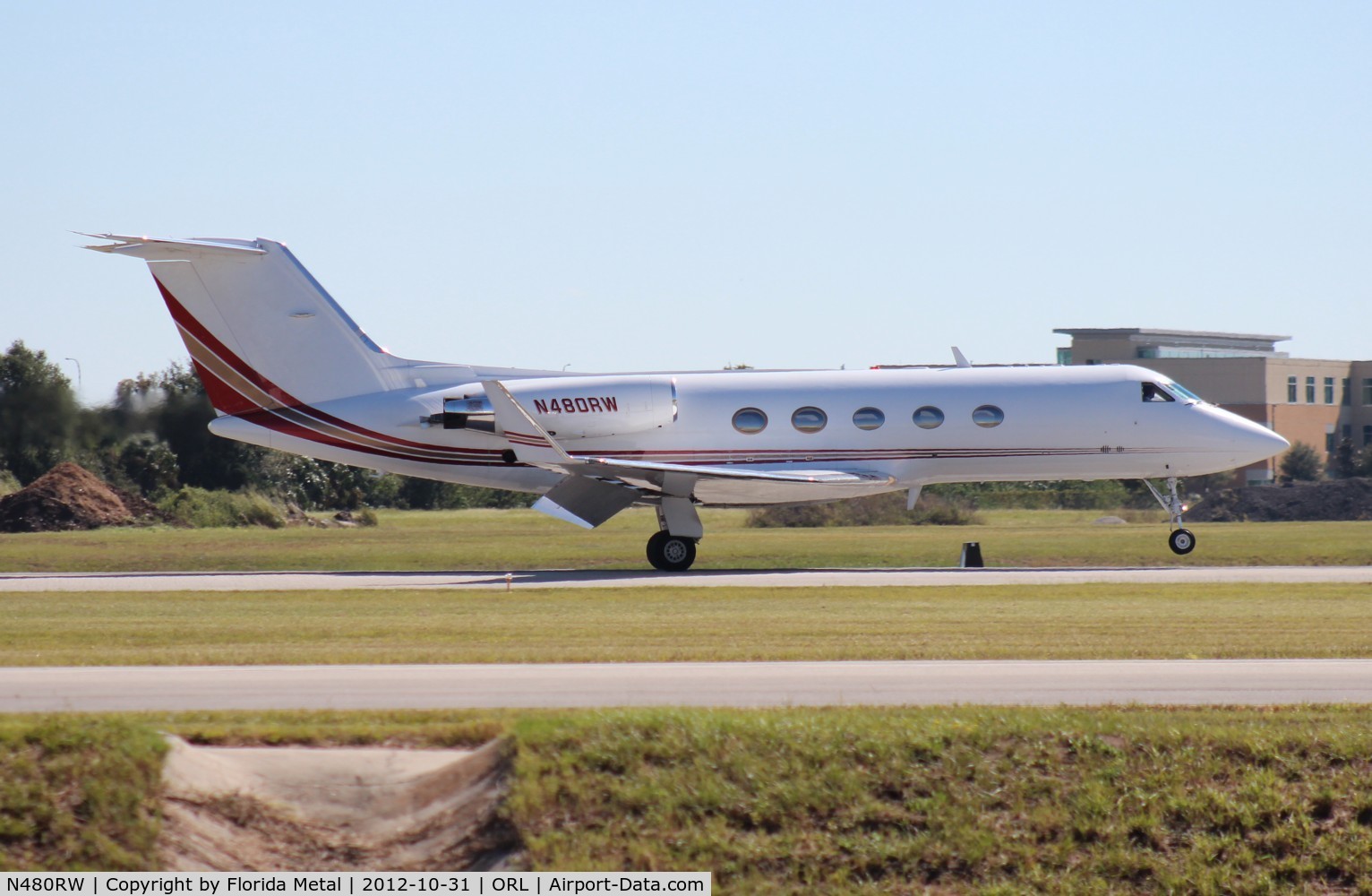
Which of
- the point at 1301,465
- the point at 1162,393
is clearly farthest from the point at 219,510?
the point at 1301,465

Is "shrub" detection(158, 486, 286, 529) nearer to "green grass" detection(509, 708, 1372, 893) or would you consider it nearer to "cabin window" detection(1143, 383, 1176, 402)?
"cabin window" detection(1143, 383, 1176, 402)

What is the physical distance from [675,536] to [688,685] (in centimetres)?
1600

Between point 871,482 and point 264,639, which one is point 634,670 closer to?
point 264,639

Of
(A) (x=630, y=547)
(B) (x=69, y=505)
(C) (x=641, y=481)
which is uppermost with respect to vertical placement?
(C) (x=641, y=481)

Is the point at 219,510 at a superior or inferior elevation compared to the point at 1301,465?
inferior

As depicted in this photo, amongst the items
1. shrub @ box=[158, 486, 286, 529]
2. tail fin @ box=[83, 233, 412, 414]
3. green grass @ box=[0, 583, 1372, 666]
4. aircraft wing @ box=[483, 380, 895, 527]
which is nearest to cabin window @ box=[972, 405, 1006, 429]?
aircraft wing @ box=[483, 380, 895, 527]

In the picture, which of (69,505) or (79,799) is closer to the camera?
(79,799)

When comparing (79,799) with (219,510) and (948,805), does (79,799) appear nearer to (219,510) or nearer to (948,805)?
(948,805)

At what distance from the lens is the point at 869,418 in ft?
96.1

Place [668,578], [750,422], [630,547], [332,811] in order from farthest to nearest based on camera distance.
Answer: [630,547] < [750,422] < [668,578] < [332,811]

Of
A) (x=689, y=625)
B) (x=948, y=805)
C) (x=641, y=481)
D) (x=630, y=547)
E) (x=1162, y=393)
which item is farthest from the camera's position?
(x=630, y=547)

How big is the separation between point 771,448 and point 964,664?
597 inches

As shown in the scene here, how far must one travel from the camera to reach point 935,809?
9719mm

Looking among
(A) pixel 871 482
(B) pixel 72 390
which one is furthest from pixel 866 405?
(B) pixel 72 390
